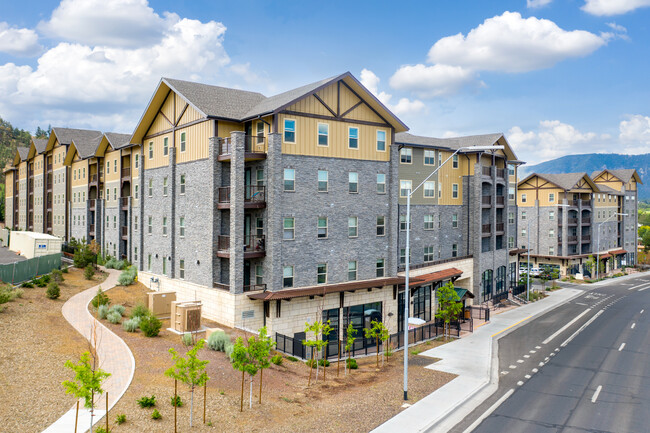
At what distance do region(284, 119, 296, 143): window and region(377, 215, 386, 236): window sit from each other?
902 centimetres

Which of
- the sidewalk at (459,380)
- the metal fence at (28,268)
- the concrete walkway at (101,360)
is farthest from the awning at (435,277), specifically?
the metal fence at (28,268)

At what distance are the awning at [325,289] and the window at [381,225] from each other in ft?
10.9

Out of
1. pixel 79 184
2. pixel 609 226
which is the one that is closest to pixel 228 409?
pixel 79 184

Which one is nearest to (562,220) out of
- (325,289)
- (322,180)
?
(322,180)

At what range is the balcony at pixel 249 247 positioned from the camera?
1128 inches

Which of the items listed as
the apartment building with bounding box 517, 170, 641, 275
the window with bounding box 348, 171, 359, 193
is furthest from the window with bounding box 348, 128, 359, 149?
the apartment building with bounding box 517, 170, 641, 275

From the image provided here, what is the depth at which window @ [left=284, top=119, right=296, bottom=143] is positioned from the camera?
95.2 ft

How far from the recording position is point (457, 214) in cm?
4531

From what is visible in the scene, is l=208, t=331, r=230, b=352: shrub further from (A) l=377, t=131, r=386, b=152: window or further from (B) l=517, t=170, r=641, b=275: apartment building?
(B) l=517, t=170, r=641, b=275: apartment building

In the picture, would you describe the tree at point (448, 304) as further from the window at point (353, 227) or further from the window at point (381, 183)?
the window at point (381, 183)

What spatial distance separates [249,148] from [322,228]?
276 inches

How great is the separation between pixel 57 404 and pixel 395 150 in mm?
26172

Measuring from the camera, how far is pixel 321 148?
30672mm

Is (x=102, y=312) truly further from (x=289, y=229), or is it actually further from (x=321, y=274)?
(x=321, y=274)
